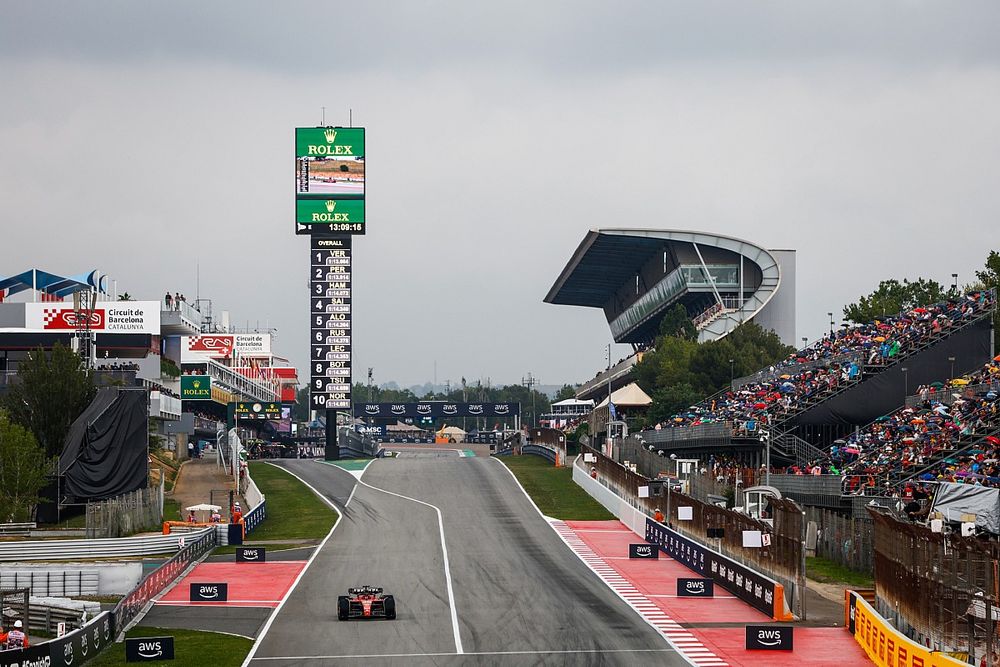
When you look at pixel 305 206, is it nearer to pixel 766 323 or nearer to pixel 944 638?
pixel 766 323

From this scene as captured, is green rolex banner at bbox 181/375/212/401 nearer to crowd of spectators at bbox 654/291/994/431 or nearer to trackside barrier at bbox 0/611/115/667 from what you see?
crowd of spectators at bbox 654/291/994/431

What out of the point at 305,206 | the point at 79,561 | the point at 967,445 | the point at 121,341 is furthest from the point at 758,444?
the point at 121,341

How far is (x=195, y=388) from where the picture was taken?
11338 centimetres

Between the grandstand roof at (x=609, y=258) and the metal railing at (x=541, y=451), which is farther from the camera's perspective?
the grandstand roof at (x=609, y=258)

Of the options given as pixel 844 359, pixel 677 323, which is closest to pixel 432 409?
pixel 677 323

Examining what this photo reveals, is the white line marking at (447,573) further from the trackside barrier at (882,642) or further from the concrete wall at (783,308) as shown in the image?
the concrete wall at (783,308)

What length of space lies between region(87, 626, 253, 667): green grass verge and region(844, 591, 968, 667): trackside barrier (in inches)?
597

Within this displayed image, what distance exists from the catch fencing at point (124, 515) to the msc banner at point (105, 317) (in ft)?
140

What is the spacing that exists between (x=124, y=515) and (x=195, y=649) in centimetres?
2522

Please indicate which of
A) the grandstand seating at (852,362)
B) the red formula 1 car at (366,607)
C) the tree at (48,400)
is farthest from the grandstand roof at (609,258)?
the red formula 1 car at (366,607)

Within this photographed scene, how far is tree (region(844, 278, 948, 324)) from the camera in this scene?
365 ft

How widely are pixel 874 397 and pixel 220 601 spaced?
4111cm

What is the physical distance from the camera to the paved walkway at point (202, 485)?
72062mm

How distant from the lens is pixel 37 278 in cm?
10512
